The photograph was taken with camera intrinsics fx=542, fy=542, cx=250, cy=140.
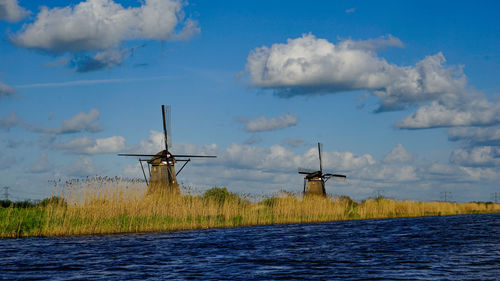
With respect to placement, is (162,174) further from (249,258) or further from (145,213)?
(249,258)

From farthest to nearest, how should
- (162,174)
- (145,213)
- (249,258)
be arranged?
(162,174), (145,213), (249,258)

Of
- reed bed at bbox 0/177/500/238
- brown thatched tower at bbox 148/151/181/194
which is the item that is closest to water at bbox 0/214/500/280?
reed bed at bbox 0/177/500/238

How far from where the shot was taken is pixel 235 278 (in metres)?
12.3

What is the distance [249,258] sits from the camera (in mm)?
16391

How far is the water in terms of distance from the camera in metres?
12.9

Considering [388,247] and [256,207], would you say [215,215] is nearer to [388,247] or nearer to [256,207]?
[256,207]

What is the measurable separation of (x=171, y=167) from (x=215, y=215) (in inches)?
474

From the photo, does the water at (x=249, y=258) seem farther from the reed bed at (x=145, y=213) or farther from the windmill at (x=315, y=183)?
the windmill at (x=315, y=183)

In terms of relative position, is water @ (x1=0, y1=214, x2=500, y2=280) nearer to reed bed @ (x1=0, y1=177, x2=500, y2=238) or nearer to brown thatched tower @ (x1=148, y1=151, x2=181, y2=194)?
reed bed @ (x1=0, y1=177, x2=500, y2=238)

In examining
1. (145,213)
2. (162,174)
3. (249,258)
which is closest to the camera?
(249,258)

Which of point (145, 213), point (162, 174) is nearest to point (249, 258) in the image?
point (145, 213)

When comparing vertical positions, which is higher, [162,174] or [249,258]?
[162,174]

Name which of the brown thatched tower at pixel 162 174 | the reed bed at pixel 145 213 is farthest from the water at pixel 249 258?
the brown thatched tower at pixel 162 174

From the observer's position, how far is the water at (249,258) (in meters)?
12.9
